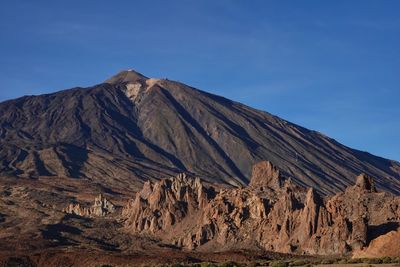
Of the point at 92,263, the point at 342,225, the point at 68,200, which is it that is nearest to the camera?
the point at 92,263

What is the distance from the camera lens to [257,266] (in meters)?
50.3

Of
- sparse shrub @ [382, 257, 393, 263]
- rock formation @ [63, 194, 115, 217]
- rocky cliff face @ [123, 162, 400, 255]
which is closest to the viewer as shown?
sparse shrub @ [382, 257, 393, 263]

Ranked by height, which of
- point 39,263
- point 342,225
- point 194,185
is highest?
point 194,185

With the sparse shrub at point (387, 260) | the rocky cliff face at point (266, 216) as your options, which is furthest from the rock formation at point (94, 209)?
the sparse shrub at point (387, 260)

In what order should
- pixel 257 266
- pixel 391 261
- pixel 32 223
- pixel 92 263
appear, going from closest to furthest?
1. pixel 391 261
2. pixel 257 266
3. pixel 92 263
4. pixel 32 223

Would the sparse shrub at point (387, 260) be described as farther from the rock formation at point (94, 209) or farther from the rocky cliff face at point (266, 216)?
the rock formation at point (94, 209)

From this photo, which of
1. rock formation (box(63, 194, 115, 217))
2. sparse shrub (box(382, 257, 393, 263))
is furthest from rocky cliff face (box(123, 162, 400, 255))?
sparse shrub (box(382, 257, 393, 263))

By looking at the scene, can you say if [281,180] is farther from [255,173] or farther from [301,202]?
[301,202]

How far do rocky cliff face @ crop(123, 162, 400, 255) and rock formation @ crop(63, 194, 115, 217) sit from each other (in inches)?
563

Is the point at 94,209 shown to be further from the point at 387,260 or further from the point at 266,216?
the point at 387,260

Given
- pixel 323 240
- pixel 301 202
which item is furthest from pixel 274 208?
pixel 323 240

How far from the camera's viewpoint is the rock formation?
153575 millimetres

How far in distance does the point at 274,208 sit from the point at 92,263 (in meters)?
40.0

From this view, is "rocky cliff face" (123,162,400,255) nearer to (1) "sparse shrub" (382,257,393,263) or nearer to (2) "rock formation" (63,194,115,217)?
(2) "rock formation" (63,194,115,217)
